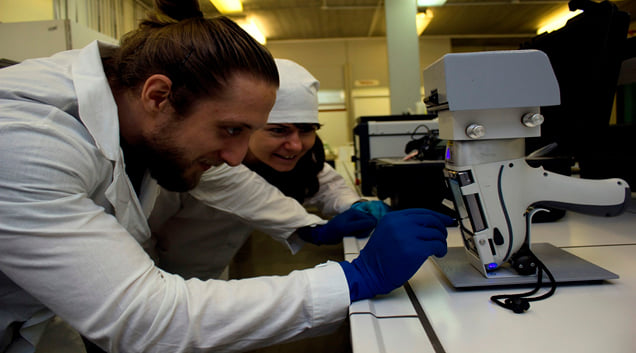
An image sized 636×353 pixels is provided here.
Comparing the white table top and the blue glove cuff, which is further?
the blue glove cuff

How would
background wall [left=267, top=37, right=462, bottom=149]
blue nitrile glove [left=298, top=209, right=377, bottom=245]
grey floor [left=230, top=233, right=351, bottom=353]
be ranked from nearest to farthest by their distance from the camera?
blue nitrile glove [left=298, top=209, right=377, bottom=245]
grey floor [left=230, top=233, right=351, bottom=353]
background wall [left=267, top=37, right=462, bottom=149]

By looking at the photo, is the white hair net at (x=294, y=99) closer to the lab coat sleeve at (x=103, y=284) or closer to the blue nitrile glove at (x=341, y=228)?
the blue nitrile glove at (x=341, y=228)

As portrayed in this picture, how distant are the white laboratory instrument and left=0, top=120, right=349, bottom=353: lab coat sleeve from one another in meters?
0.27

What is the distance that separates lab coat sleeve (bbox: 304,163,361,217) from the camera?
4.72ft

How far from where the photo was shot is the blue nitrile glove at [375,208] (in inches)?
46.3

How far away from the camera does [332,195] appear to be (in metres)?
1.55

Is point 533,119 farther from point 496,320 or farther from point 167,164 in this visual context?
point 167,164

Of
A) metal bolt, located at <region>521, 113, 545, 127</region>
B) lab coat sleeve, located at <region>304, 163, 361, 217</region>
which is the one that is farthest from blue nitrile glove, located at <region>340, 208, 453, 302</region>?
lab coat sleeve, located at <region>304, 163, 361, 217</region>

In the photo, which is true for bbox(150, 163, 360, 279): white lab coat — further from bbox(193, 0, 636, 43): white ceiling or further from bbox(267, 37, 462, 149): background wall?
bbox(267, 37, 462, 149): background wall

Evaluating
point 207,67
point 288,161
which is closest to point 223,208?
point 288,161

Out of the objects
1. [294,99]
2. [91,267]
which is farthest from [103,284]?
[294,99]

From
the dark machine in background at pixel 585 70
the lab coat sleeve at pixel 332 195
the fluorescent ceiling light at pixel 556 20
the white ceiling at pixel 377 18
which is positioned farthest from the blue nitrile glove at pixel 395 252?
the fluorescent ceiling light at pixel 556 20

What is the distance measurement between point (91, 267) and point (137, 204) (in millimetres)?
245

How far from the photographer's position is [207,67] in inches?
27.2
